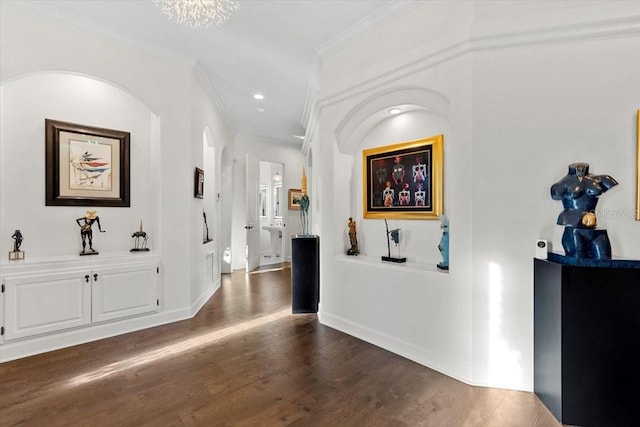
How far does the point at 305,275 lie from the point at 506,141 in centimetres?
278

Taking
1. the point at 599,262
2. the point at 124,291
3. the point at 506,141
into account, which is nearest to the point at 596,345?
the point at 599,262

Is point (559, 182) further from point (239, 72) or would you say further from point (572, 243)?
point (239, 72)

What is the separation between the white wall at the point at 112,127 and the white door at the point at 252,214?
2.51m

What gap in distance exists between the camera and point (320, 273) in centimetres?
387

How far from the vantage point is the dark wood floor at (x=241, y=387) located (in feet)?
6.33

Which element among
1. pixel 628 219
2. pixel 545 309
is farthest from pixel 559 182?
pixel 545 309

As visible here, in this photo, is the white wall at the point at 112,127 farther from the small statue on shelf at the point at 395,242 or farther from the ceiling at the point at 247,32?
the small statue on shelf at the point at 395,242

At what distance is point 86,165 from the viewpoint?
3338 mm

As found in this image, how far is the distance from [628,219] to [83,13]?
4.98 meters

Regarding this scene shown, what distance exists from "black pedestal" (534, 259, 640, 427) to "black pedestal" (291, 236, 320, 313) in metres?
2.65

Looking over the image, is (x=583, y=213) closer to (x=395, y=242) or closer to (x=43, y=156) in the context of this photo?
Result: (x=395, y=242)

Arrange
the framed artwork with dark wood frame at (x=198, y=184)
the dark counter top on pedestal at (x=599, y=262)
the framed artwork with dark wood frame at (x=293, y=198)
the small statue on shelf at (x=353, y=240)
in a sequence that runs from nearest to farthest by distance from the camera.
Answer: the dark counter top on pedestal at (x=599, y=262)
the small statue on shelf at (x=353, y=240)
the framed artwork with dark wood frame at (x=198, y=184)
the framed artwork with dark wood frame at (x=293, y=198)

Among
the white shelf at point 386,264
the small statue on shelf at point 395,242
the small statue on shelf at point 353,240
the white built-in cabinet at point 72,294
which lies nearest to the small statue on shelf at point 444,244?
the white shelf at point 386,264

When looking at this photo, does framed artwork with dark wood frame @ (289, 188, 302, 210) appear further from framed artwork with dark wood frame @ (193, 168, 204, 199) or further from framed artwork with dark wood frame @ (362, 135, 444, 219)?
framed artwork with dark wood frame @ (362, 135, 444, 219)
